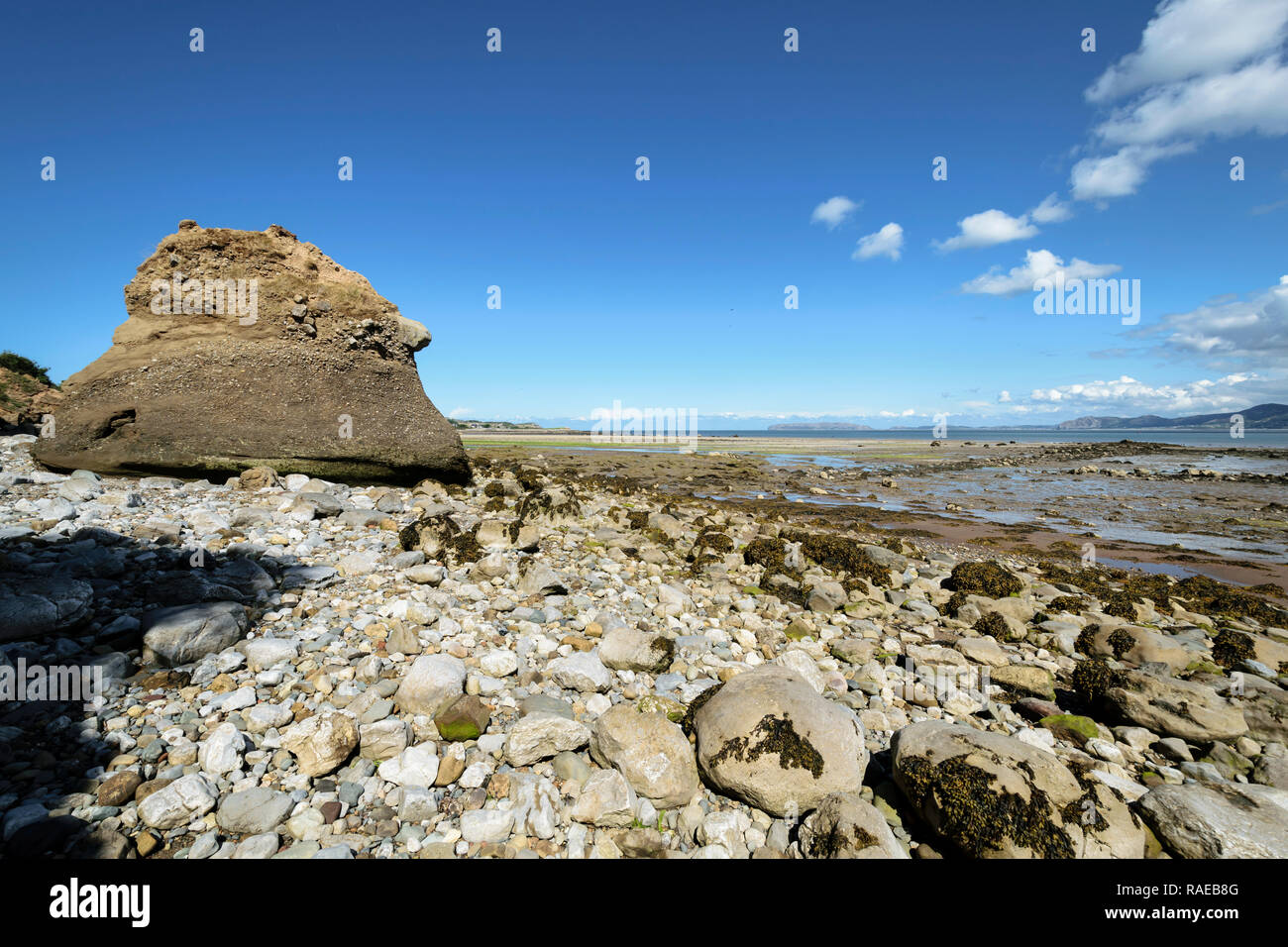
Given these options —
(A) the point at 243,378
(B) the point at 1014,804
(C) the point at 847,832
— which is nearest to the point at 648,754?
(C) the point at 847,832

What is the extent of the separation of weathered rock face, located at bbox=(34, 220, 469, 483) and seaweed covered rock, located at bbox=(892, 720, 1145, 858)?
1270cm

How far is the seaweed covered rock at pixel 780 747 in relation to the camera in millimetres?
4379

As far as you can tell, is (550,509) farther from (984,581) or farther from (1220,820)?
(1220,820)

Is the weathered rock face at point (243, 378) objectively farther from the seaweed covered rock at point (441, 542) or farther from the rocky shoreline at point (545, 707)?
the seaweed covered rock at point (441, 542)

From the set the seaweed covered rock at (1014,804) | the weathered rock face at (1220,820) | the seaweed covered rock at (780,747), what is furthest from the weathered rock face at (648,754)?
the weathered rock face at (1220,820)

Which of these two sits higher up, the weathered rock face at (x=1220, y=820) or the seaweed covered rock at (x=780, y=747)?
the seaweed covered rock at (x=780, y=747)

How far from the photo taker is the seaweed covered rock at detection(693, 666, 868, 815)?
4.38 m

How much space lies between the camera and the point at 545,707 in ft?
17.0

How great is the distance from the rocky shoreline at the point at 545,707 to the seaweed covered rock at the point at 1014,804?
0.02 meters

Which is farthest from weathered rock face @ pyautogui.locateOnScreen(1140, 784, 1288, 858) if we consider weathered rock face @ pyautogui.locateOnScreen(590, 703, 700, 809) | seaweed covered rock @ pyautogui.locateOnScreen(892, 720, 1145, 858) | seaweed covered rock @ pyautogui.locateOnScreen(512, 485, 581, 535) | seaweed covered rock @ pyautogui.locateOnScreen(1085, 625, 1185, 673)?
seaweed covered rock @ pyautogui.locateOnScreen(512, 485, 581, 535)

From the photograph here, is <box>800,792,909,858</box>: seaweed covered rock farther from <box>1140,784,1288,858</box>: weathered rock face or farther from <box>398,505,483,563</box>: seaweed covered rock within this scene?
<box>398,505,483,563</box>: seaweed covered rock
